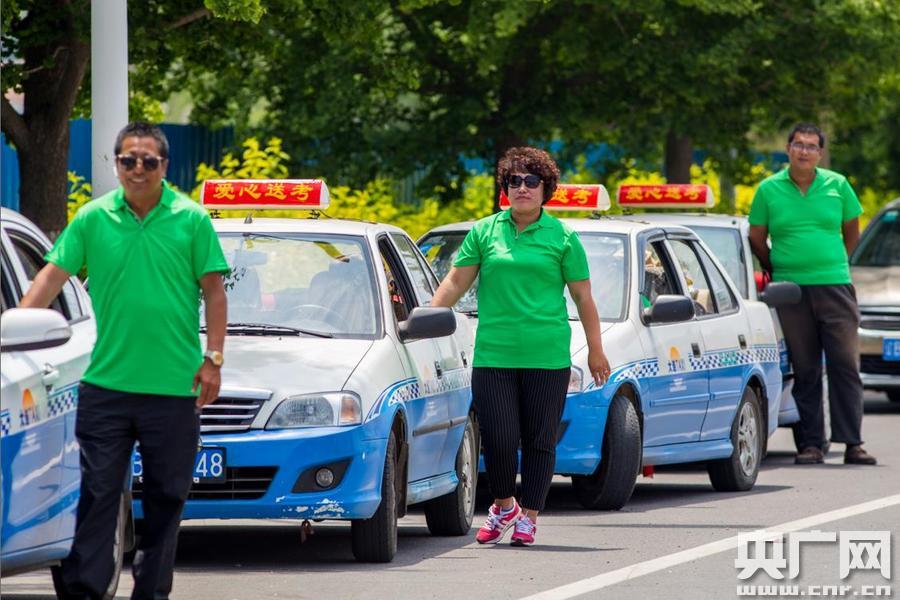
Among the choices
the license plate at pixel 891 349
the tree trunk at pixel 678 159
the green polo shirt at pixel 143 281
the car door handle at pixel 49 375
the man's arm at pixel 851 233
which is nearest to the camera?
the green polo shirt at pixel 143 281

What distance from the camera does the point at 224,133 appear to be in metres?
23.0

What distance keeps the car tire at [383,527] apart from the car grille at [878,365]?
32.4 feet

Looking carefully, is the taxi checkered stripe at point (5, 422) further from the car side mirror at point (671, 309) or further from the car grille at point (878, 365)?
the car grille at point (878, 365)

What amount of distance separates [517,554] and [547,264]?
4.39 feet

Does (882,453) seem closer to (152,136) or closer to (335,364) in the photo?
(335,364)

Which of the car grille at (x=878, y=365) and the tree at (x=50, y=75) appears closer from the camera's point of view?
the tree at (x=50, y=75)

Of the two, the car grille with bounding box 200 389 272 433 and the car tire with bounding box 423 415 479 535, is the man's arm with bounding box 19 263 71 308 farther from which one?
the car tire with bounding box 423 415 479 535

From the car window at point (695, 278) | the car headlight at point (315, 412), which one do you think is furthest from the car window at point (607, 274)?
the car headlight at point (315, 412)

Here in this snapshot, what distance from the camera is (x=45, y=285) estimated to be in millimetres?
6746

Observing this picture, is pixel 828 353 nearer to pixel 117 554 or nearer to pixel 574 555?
pixel 574 555

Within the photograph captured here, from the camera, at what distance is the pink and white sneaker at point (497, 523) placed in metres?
9.62

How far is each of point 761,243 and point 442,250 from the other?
2.57 m

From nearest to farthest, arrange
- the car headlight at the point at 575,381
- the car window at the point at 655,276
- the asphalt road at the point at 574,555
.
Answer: the asphalt road at the point at 574,555
the car headlight at the point at 575,381
the car window at the point at 655,276

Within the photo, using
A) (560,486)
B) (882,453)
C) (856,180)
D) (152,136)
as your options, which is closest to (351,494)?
(152,136)
